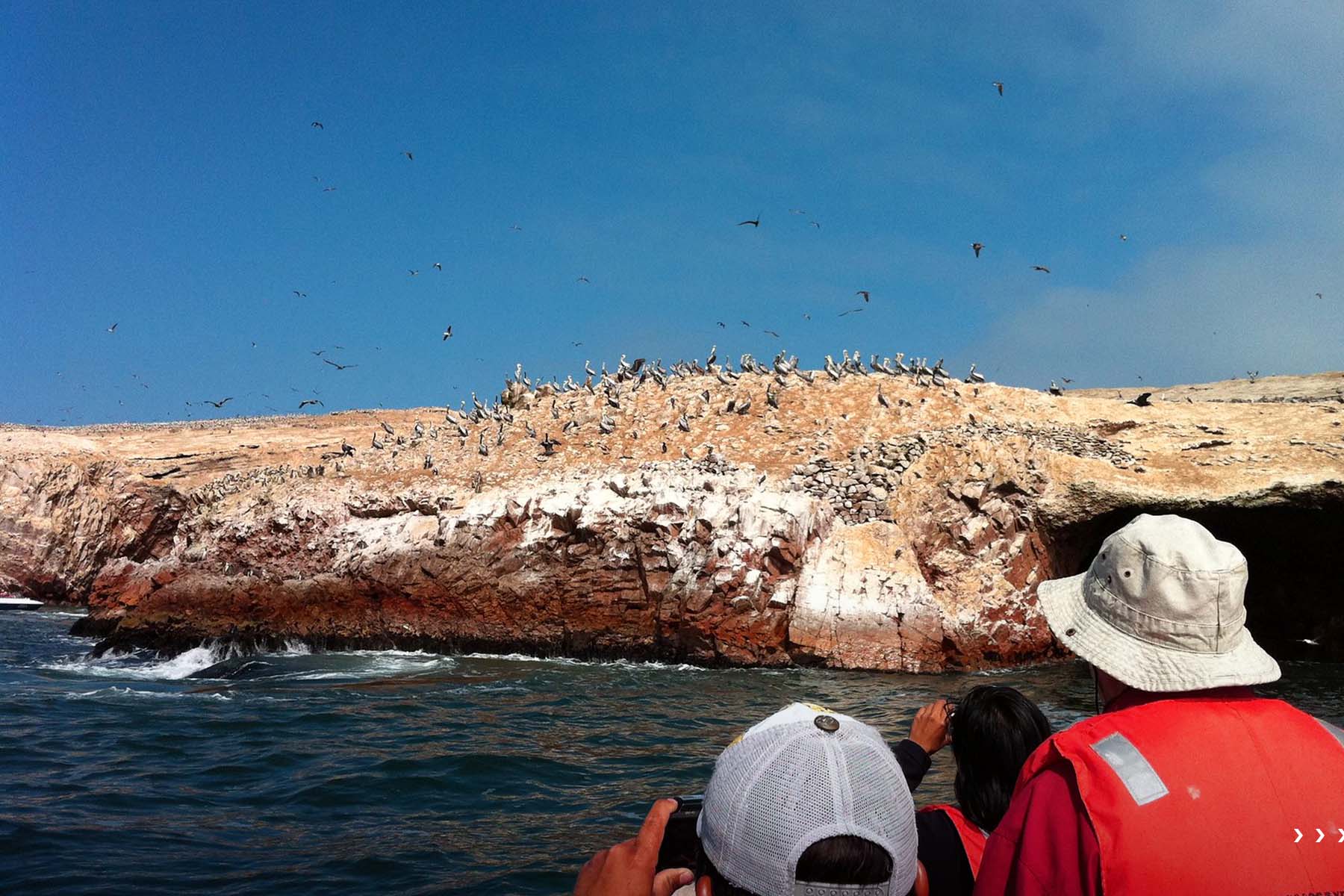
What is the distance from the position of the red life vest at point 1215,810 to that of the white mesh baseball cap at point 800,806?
16.3 inches

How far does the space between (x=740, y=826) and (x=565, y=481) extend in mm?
17788

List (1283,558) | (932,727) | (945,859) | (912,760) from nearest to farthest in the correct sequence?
1. (945,859)
2. (912,760)
3. (932,727)
4. (1283,558)

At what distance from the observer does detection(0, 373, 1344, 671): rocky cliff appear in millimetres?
16547

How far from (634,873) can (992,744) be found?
1.79 metres

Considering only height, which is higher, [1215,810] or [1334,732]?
[1334,732]

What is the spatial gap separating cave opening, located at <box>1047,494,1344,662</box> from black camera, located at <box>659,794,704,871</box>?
52.4ft

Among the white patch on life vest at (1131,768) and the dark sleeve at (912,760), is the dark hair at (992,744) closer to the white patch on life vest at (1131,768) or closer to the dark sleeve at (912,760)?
the dark sleeve at (912,760)

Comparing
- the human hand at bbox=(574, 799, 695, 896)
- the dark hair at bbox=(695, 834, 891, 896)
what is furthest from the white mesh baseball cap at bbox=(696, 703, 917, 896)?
the human hand at bbox=(574, 799, 695, 896)

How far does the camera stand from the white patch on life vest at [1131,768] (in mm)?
1998

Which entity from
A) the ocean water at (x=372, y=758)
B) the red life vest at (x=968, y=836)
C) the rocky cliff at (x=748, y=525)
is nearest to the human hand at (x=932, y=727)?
the red life vest at (x=968, y=836)

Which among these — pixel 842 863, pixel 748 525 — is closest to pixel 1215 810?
pixel 842 863

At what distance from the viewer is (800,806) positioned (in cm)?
193

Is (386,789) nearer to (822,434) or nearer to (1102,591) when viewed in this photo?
(1102,591)

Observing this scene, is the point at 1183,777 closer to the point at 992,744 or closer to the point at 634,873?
the point at 634,873
